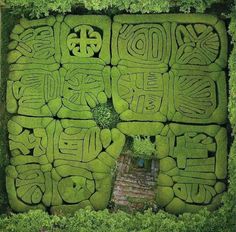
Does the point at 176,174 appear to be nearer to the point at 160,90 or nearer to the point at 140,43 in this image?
the point at 160,90

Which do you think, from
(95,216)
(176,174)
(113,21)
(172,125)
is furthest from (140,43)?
(95,216)

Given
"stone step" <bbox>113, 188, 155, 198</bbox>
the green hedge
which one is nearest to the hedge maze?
"stone step" <bbox>113, 188, 155, 198</bbox>

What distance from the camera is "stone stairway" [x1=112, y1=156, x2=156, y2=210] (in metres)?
8.96

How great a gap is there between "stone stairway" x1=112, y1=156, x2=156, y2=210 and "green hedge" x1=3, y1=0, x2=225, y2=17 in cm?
268

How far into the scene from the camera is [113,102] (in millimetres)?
9008

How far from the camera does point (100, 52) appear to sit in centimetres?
910

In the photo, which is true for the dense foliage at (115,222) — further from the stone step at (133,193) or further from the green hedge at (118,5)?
the green hedge at (118,5)

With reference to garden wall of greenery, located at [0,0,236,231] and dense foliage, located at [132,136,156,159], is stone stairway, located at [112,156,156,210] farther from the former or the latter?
dense foliage, located at [132,136,156,159]

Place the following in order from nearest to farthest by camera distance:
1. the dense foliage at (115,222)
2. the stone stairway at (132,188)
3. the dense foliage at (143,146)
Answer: the dense foliage at (115,222)
the dense foliage at (143,146)
the stone stairway at (132,188)

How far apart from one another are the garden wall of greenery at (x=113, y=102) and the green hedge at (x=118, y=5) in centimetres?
25

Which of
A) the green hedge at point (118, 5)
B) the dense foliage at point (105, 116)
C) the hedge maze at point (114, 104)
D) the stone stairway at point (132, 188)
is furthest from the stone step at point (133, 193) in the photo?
the green hedge at point (118, 5)

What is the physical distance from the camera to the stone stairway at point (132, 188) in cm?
896

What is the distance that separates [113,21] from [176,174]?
289 cm

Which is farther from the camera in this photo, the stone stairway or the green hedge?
the stone stairway
